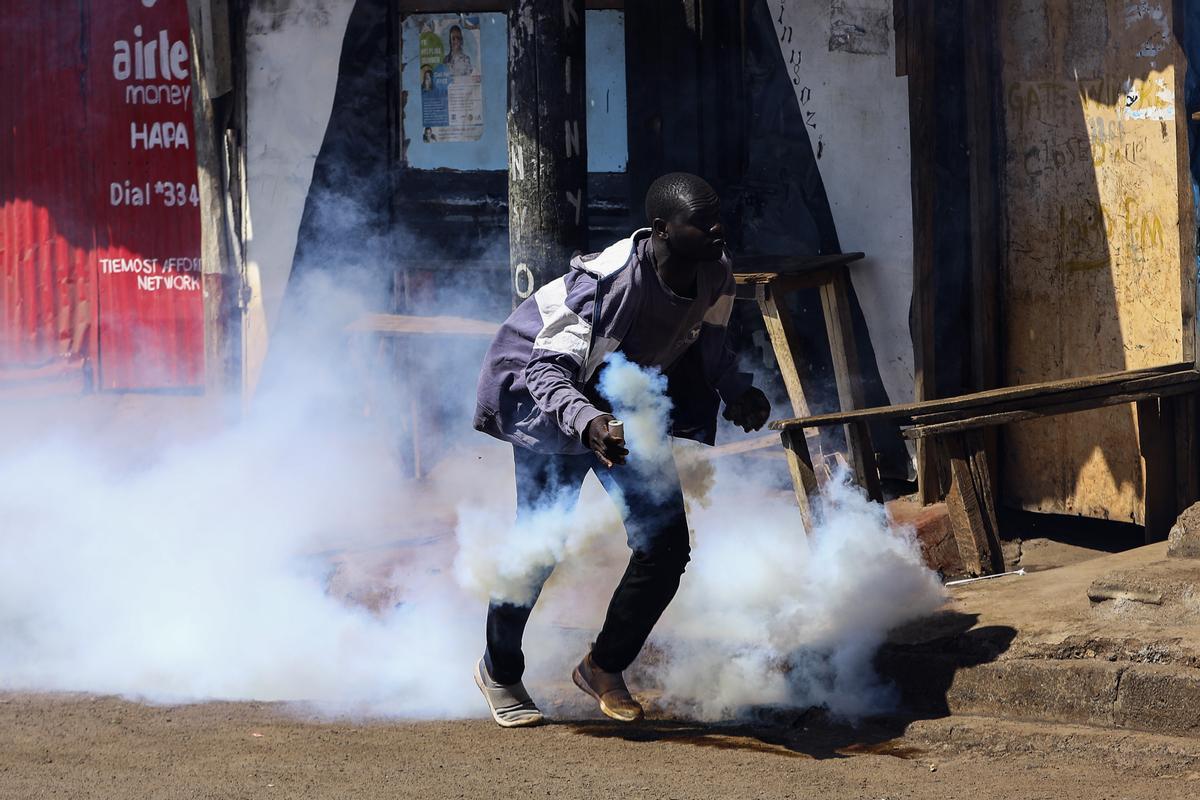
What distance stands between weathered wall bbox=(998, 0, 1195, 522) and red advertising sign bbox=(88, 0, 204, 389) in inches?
227

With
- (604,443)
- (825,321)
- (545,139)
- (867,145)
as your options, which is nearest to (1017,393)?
(825,321)

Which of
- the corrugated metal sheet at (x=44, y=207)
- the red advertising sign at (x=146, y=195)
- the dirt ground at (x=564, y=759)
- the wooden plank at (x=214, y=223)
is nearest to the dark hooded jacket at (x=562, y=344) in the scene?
the dirt ground at (x=564, y=759)

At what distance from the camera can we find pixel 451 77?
26.8 ft

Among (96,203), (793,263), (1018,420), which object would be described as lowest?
(1018,420)

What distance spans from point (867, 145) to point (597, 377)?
2984mm

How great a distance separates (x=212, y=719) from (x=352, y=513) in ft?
9.38

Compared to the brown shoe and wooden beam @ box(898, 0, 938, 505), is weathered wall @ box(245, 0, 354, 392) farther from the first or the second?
the brown shoe

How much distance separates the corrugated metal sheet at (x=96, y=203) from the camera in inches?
387

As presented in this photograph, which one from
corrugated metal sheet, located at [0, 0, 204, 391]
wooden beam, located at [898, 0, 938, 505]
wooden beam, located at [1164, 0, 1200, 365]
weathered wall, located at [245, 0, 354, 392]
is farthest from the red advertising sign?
wooden beam, located at [1164, 0, 1200, 365]

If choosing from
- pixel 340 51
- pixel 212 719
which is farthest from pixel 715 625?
pixel 340 51

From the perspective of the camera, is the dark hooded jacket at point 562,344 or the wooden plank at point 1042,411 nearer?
the dark hooded jacket at point 562,344

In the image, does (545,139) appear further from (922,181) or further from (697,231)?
(922,181)

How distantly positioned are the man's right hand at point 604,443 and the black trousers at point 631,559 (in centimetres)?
51

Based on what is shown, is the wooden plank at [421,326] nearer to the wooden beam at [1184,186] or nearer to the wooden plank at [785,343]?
the wooden plank at [785,343]
